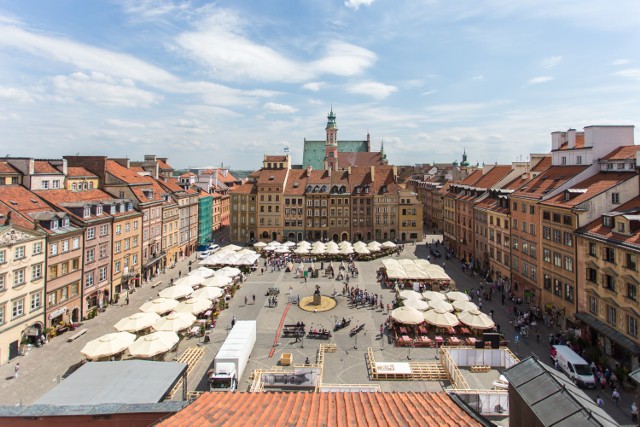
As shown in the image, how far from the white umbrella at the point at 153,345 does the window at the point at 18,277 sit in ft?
39.9

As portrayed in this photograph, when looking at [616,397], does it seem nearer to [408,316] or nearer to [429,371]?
[429,371]

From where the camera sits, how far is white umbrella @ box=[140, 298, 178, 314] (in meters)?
37.3

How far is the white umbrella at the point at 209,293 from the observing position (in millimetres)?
41594

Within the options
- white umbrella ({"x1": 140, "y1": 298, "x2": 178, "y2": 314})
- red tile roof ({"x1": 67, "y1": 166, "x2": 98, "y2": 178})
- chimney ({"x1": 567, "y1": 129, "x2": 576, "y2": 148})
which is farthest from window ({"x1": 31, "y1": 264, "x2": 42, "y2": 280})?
chimney ({"x1": 567, "y1": 129, "x2": 576, "y2": 148})

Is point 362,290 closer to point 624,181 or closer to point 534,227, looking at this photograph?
point 534,227

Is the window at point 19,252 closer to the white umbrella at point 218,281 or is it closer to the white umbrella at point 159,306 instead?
the white umbrella at point 159,306

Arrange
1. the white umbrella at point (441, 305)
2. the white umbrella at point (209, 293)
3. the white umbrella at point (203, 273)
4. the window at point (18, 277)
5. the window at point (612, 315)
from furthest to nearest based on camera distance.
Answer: the white umbrella at point (203, 273), the white umbrella at point (209, 293), the white umbrella at point (441, 305), the window at point (18, 277), the window at point (612, 315)

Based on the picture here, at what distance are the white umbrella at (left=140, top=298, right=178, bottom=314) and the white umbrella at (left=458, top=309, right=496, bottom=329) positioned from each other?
27112mm

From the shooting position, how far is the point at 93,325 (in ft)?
129

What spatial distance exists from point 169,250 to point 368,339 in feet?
140

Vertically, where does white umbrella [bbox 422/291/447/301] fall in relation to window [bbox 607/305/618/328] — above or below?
below

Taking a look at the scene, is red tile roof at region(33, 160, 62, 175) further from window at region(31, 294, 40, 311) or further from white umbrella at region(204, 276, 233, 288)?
white umbrella at region(204, 276, 233, 288)

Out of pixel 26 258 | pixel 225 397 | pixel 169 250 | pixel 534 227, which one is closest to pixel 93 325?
pixel 26 258

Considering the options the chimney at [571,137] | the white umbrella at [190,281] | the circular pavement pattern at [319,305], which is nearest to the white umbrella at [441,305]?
the circular pavement pattern at [319,305]
